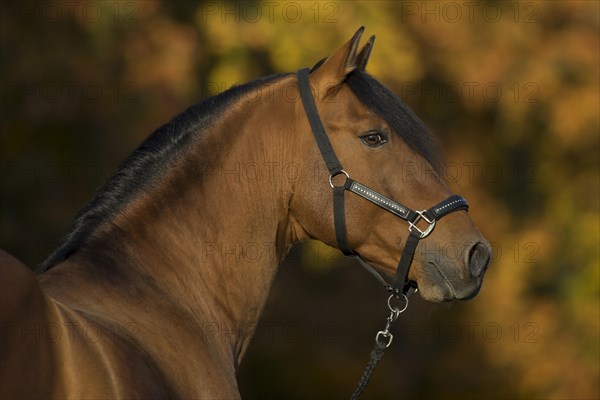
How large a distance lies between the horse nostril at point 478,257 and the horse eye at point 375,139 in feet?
2.12

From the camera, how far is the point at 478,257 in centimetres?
430

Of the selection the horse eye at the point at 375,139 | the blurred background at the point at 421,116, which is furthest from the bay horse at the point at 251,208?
the blurred background at the point at 421,116

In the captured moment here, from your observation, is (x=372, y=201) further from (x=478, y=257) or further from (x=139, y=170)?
(x=139, y=170)

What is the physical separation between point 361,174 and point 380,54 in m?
7.19

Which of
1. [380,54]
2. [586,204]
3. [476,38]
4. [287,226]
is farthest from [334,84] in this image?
[586,204]

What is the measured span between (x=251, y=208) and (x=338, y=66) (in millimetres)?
788

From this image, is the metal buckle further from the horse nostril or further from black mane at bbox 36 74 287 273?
black mane at bbox 36 74 287 273

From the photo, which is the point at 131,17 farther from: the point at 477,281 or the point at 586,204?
the point at 477,281

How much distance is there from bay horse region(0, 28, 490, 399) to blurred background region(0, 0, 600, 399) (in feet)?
21.1

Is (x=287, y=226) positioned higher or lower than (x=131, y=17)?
lower

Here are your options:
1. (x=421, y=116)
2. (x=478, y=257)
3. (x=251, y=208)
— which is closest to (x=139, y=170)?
(x=251, y=208)

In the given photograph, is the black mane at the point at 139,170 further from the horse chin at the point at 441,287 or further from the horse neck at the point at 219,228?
the horse chin at the point at 441,287

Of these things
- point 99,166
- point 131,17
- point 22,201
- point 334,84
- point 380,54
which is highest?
point 380,54

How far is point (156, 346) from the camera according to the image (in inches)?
150
